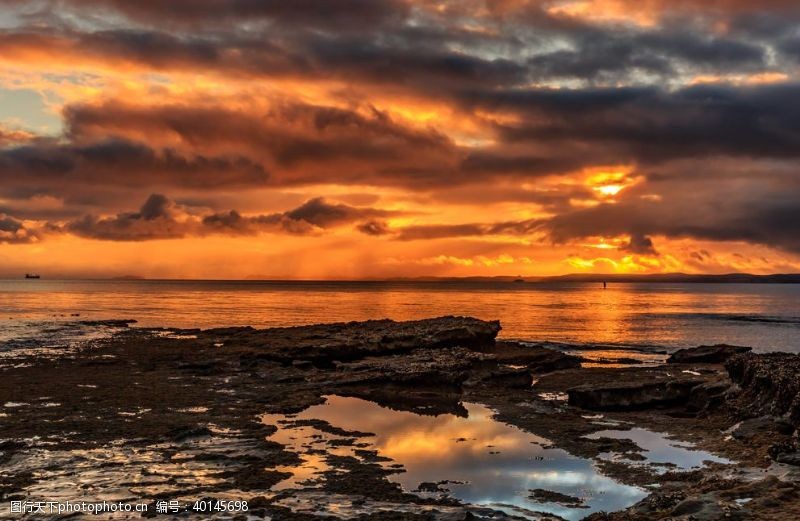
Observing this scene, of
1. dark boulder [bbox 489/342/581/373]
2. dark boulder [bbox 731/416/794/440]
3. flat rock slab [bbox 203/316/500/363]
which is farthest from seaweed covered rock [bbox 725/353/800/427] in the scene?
flat rock slab [bbox 203/316/500/363]

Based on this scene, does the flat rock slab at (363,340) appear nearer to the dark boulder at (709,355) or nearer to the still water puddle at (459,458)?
the dark boulder at (709,355)

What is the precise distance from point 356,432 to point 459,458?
442 cm

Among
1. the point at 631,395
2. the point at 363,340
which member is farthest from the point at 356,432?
the point at 363,340

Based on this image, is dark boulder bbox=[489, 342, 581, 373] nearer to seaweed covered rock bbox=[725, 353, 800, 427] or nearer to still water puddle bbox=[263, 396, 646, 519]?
seaweed covered rock bbox=[725, 353, 800, 427]

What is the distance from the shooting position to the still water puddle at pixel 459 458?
46.9 feet

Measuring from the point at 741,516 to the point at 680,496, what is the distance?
1773 millimetres

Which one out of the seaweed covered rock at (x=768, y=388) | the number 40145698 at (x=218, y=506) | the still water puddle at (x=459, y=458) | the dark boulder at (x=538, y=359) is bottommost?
the dark boulder at (x=538, y=359)

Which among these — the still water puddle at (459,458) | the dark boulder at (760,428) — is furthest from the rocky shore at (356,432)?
the still water puddle at (459,458)

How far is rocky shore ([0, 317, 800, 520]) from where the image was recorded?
1375cm

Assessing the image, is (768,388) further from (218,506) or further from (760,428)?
(218,506)

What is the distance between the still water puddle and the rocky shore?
31 centimetres

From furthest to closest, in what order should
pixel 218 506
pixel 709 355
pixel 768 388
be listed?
1. pixel 709 355
2. pixel 768 388
3. pixel 218 506

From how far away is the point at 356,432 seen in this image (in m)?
20.7

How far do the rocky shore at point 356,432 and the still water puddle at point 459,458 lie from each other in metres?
0.31
